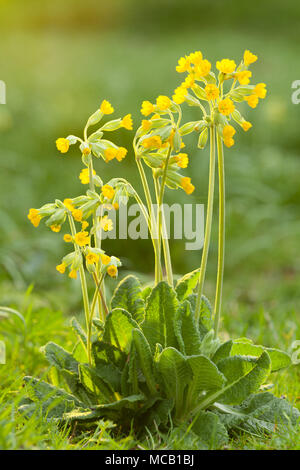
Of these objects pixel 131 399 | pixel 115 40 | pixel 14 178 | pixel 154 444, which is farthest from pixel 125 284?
pixel 115 40

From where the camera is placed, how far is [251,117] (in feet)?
17.8

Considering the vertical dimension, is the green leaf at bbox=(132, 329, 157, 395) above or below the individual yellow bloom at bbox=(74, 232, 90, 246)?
below

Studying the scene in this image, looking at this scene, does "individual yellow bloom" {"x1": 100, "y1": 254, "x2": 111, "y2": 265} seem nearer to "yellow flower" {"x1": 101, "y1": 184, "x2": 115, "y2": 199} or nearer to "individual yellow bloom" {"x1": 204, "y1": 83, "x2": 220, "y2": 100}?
"yellow flower" {"x1": 101, "y1": 184, "x2": 115, "y2": 199}

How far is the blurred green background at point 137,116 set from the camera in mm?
3719

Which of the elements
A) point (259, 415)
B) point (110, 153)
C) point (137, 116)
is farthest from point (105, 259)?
point (137, 116)

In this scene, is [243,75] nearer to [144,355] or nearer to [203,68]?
[203,68]

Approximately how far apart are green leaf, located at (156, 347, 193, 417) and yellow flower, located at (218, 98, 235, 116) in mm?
615

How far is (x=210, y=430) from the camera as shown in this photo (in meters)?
1.59

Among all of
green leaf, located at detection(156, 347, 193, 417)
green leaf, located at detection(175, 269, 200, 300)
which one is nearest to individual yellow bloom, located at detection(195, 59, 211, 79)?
green leaf, located at detection(175, 269, 200, 300)

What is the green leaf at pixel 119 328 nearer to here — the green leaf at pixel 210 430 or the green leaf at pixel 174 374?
the green leaf at pixel 174 374

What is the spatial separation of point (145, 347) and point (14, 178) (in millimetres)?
3244

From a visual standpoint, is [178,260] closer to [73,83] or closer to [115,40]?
[73,83]

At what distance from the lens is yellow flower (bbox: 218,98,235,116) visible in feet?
4.89

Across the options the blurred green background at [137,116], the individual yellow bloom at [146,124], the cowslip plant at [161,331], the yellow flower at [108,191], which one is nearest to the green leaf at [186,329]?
the cowslip plant at [161,331]
